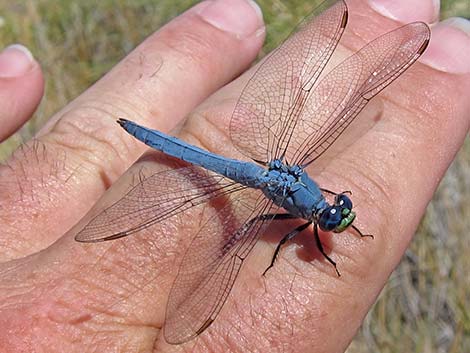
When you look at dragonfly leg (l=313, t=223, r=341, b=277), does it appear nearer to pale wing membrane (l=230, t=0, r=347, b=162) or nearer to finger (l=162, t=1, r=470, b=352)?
finger (l=162, t=1, r=470, b=352)

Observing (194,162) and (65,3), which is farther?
(65,3)

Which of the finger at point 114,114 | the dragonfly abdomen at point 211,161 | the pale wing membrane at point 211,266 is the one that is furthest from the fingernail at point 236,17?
the pale wing membrane at point 211,266

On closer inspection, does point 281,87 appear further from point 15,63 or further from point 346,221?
point 15,63

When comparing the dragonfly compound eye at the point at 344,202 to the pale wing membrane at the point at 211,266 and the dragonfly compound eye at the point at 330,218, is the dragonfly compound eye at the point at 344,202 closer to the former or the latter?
the dragonfly compound eye at the point at 330,218

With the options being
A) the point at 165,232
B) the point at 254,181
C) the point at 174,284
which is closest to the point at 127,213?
the point at 165,232

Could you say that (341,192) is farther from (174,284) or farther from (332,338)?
(174,284)

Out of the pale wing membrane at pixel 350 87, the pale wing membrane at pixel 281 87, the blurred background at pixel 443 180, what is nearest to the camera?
the pale wing membrane at pixel 350 87

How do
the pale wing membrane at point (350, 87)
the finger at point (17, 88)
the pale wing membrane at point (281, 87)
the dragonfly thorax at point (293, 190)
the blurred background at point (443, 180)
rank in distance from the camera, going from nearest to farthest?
the dragonfly thorax at point (293, 190) < the pale wing membrane at point (350, 87) < the pale wing membrane at point (281, 87) < the finger at point (17, 88) < the blurred background at point (443, 180)

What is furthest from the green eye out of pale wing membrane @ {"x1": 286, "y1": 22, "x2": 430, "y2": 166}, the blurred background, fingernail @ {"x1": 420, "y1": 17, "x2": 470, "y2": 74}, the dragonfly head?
the blurred background
